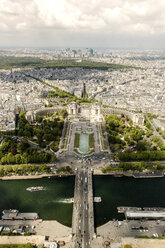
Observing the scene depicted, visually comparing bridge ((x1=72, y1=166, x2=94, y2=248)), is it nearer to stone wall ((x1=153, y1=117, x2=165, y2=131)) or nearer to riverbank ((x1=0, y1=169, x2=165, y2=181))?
riverbank ((x1=0, y1=169, x2=165, y2=181))

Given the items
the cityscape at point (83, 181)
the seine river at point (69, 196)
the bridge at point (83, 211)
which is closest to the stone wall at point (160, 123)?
the cityscape at point (83, 181)

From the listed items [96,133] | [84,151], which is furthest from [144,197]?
[96,133]

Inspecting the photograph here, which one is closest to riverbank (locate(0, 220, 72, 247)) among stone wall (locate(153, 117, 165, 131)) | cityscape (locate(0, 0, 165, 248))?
cityscape (locate(0, 0, 165, 248))

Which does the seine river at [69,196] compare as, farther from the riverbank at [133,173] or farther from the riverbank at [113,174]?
the riverbank at [133,173]

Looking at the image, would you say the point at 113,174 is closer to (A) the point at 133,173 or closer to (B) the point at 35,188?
(A) the point at 133,173

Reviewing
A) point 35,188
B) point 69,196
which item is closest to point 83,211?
point 69,196

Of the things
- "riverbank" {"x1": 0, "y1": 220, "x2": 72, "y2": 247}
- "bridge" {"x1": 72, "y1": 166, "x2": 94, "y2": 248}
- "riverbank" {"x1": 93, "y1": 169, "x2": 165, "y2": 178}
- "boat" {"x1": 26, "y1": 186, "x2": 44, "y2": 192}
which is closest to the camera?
"riverbank" {"x1": 0, "y1": 220, "x2": 72, "y2": 247}
